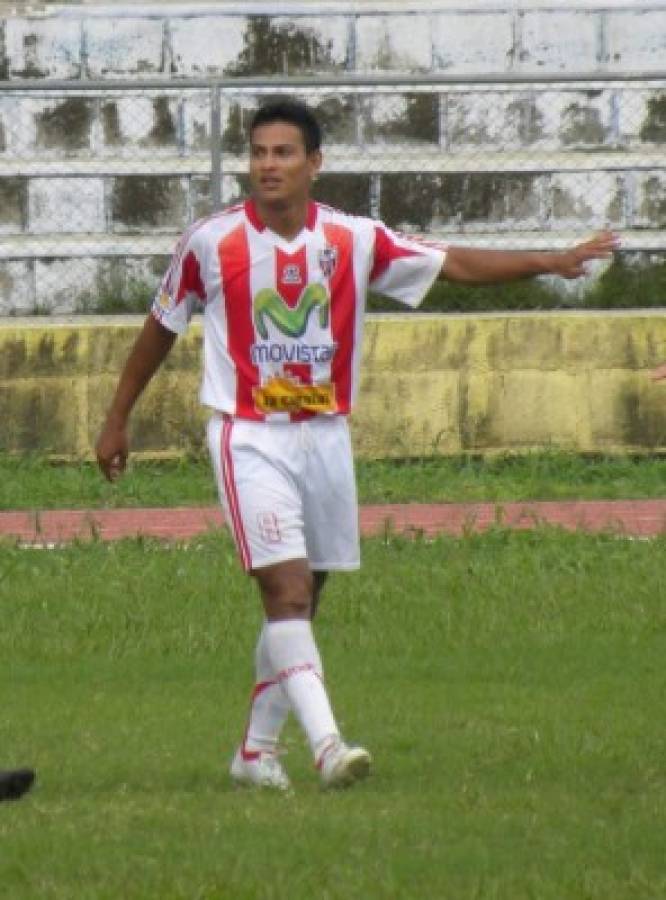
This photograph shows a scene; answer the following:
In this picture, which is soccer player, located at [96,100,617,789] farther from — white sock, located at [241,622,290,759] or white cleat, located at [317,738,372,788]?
white cleat, located at [317,738,372,788]

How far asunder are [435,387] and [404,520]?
1.95m

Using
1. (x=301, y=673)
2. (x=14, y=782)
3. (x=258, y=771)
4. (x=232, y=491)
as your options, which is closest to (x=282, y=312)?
(x=232, y=491)

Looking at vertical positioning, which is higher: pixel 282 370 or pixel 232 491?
pixel 282 370

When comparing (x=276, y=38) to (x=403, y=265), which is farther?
(x=276, y=38)

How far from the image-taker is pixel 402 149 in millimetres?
21984

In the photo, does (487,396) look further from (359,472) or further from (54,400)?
(54,400)

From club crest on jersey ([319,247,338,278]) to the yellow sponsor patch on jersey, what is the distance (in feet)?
1.14

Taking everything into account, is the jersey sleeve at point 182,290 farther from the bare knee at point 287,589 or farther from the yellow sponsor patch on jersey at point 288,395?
the bare knee at point 287,589

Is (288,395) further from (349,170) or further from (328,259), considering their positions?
(349,170)

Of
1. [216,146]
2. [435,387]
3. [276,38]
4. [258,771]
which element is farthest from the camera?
[276,38]

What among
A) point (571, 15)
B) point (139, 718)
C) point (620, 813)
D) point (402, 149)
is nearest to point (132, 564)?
point (139, 718)

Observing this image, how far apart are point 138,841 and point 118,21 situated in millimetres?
15439

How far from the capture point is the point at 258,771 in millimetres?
9500

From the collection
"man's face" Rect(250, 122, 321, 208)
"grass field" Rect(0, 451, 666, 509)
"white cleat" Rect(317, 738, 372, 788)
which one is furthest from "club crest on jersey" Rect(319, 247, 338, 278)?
"grass field" Rect(0, 451, 666, 509)
